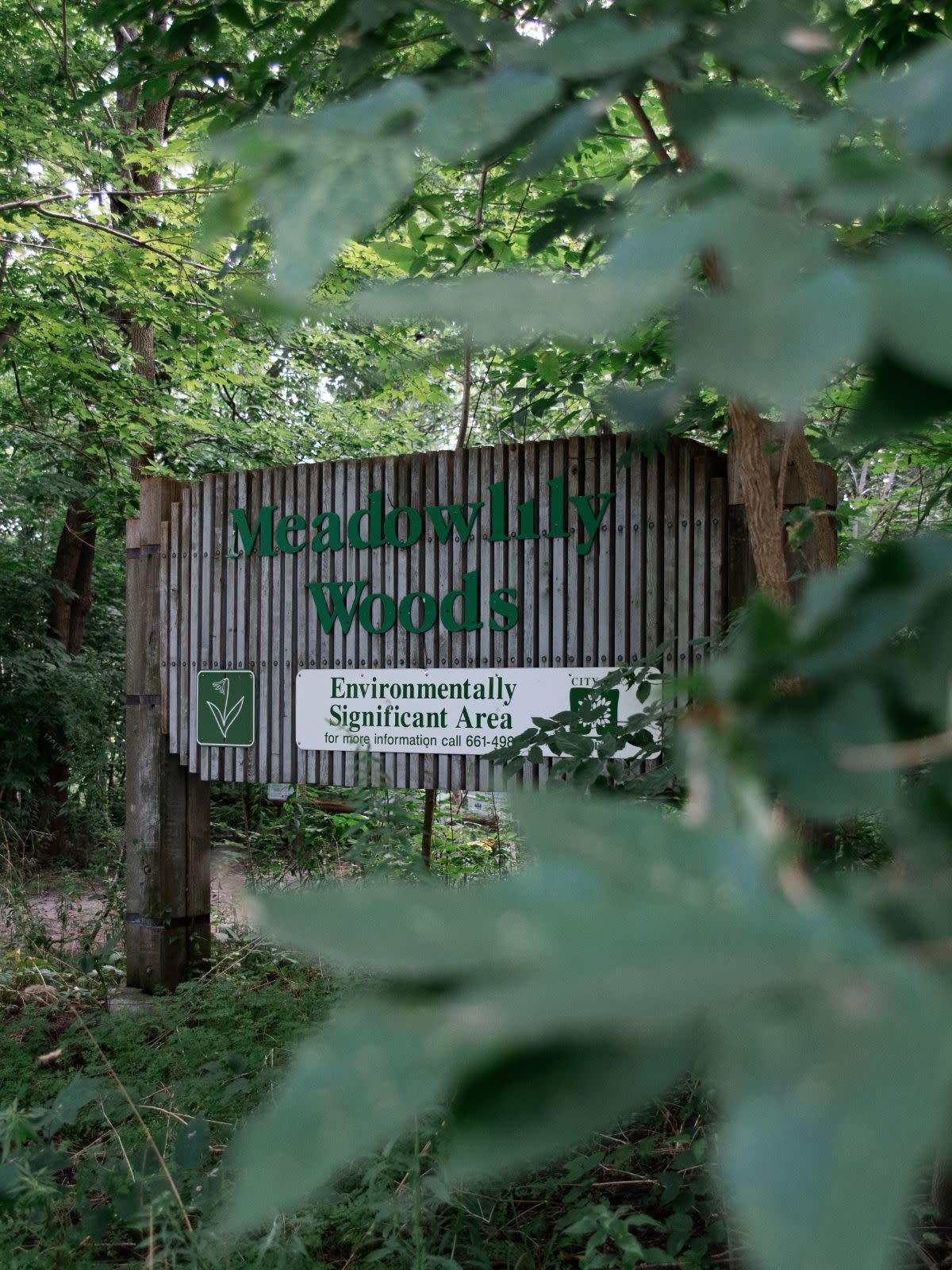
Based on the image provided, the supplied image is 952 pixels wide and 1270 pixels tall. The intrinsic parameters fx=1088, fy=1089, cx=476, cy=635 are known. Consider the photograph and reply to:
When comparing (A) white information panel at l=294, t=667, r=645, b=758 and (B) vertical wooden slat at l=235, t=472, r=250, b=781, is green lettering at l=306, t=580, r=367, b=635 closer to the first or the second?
(A) white information panel at l=294, t=667, r=645, b=758

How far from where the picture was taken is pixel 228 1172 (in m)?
2.55

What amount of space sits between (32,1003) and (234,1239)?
3540mm

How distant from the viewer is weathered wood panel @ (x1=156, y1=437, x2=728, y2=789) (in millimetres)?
4070

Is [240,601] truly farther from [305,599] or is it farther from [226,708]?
[226,708]

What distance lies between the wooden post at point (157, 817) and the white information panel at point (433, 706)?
890mm

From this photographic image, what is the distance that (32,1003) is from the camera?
530cm

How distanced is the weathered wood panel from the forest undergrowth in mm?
1022

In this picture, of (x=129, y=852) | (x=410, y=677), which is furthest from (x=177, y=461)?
(x=410, y=677)

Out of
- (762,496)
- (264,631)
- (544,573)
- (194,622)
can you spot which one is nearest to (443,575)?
(544,573)

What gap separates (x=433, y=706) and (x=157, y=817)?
1708 millimetres

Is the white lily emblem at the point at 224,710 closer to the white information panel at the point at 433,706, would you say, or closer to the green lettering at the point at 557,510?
the white information panel at the point at 433,706

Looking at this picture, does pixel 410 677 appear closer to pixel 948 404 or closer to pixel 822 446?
pixel 822 446

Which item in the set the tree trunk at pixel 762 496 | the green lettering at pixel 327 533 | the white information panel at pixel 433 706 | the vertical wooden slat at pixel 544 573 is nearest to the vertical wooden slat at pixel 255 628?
the white information panel at pixel 433 706

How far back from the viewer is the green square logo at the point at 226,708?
5.02 meters
